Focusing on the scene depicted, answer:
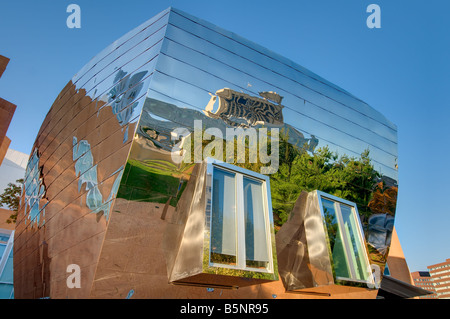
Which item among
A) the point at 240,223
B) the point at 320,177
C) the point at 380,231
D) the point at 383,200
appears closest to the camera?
the point at 240,223

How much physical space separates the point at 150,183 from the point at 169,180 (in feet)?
1.21

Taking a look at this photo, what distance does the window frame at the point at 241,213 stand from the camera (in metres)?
5.27

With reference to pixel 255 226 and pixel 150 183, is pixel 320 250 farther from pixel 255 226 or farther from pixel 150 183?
pixel 150 183

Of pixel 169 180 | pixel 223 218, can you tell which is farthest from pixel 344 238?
pixel 169 180

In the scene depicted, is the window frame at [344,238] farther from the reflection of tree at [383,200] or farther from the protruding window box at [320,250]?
the reflection of tree at [383,200]

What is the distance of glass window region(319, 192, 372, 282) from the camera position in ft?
22.3

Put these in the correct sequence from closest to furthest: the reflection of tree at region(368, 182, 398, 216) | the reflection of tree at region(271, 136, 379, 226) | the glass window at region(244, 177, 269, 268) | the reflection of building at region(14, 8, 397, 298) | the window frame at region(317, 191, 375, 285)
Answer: the reflection of building at region(14, 8, 397, 298) → the glass window at region(244, 177, 269, 268) → the window frame at region(317, 191, 375, 285) → the reflection of tree at region(271, 136, 379, 226) → the reflection of tree at region(368, 182, 398, 216)

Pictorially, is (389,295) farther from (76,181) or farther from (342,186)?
(76,181)

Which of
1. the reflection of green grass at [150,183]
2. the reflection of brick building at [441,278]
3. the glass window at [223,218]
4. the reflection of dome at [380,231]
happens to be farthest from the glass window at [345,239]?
the reflection of brick building at [441,278]

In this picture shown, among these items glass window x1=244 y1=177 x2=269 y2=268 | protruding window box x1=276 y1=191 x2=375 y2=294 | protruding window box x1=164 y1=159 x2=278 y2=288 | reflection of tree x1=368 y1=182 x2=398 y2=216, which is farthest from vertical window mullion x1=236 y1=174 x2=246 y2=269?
reflection of tree x1=368 y1=182 x2=398 y2=216

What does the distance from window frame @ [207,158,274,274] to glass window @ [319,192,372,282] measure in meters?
1.71

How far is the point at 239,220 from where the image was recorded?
18.6 ft

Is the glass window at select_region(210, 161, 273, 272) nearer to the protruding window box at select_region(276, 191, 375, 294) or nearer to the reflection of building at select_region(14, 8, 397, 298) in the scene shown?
the reflection of building at select_region(14, 8, 397, 298)

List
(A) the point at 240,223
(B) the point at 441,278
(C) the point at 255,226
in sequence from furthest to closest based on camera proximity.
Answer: (B) the point at 441,278
(C) the point at 255,226
(A) the point at 240,223
